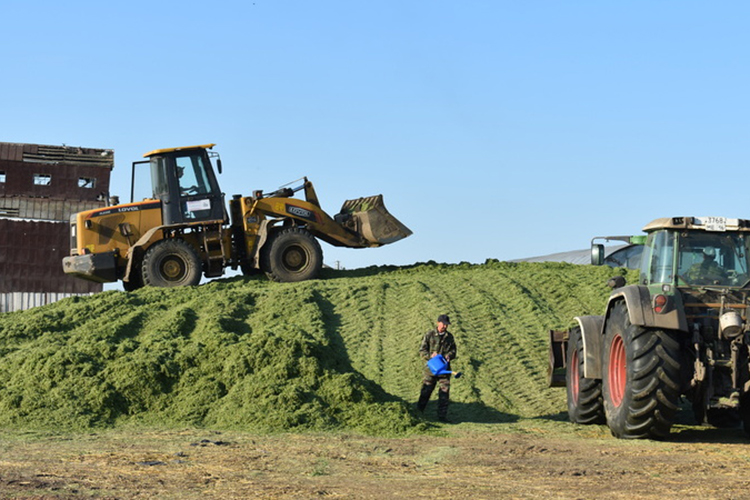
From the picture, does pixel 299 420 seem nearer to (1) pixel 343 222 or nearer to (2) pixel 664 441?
(2) pixel 664 441

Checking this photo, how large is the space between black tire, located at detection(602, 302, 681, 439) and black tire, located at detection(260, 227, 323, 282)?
1116 cm

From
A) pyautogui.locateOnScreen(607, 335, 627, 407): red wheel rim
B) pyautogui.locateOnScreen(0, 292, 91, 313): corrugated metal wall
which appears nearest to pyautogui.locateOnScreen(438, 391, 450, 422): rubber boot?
pyautogui.locateOnScreen(607, 335, 627, 407): red wheel rim

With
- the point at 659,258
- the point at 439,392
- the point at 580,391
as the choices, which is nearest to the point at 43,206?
the point at 439,392

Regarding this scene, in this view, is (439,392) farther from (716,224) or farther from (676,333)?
(716,224)

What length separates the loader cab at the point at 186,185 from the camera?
64.7 feet

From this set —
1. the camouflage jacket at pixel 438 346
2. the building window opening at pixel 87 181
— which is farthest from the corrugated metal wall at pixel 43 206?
the camouflage jacket at pixel 438 346

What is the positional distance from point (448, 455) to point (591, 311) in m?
9.06

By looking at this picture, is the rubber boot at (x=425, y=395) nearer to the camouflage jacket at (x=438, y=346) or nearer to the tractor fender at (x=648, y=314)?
the camouflage jacket at (x=438, y=346)

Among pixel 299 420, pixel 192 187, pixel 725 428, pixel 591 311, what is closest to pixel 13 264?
pixel 192 187

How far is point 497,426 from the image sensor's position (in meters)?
11.5

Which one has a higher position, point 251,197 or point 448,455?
point 251,197

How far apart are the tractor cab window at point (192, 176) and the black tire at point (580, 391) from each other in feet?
33.0

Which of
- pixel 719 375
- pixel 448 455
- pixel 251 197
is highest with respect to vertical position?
pixel 251 197

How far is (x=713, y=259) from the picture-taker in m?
10.0
